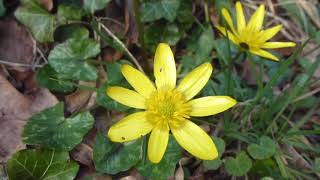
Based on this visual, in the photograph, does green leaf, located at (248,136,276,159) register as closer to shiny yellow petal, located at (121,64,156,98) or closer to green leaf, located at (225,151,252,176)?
green leaf, located at (225,151,252,176)

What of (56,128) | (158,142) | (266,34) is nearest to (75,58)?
(56,128)

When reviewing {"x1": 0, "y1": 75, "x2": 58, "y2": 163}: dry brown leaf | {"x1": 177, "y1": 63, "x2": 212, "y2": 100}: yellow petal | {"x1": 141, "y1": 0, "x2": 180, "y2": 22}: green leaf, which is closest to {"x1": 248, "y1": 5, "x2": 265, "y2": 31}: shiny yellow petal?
{"x1": 141, "y1": 0, "x2": 180, "y2": 22}: green leaf

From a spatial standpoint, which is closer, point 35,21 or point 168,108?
point 168,108

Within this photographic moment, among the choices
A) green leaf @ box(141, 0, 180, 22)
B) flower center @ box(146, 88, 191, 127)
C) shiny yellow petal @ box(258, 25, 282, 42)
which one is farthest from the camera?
green leaf @ box(141, 0, 180, 22)

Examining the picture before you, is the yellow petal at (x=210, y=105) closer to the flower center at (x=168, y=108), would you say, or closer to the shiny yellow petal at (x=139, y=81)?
the flower center at (x=168, y=108)

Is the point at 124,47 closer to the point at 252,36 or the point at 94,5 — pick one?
the point at 94,5
